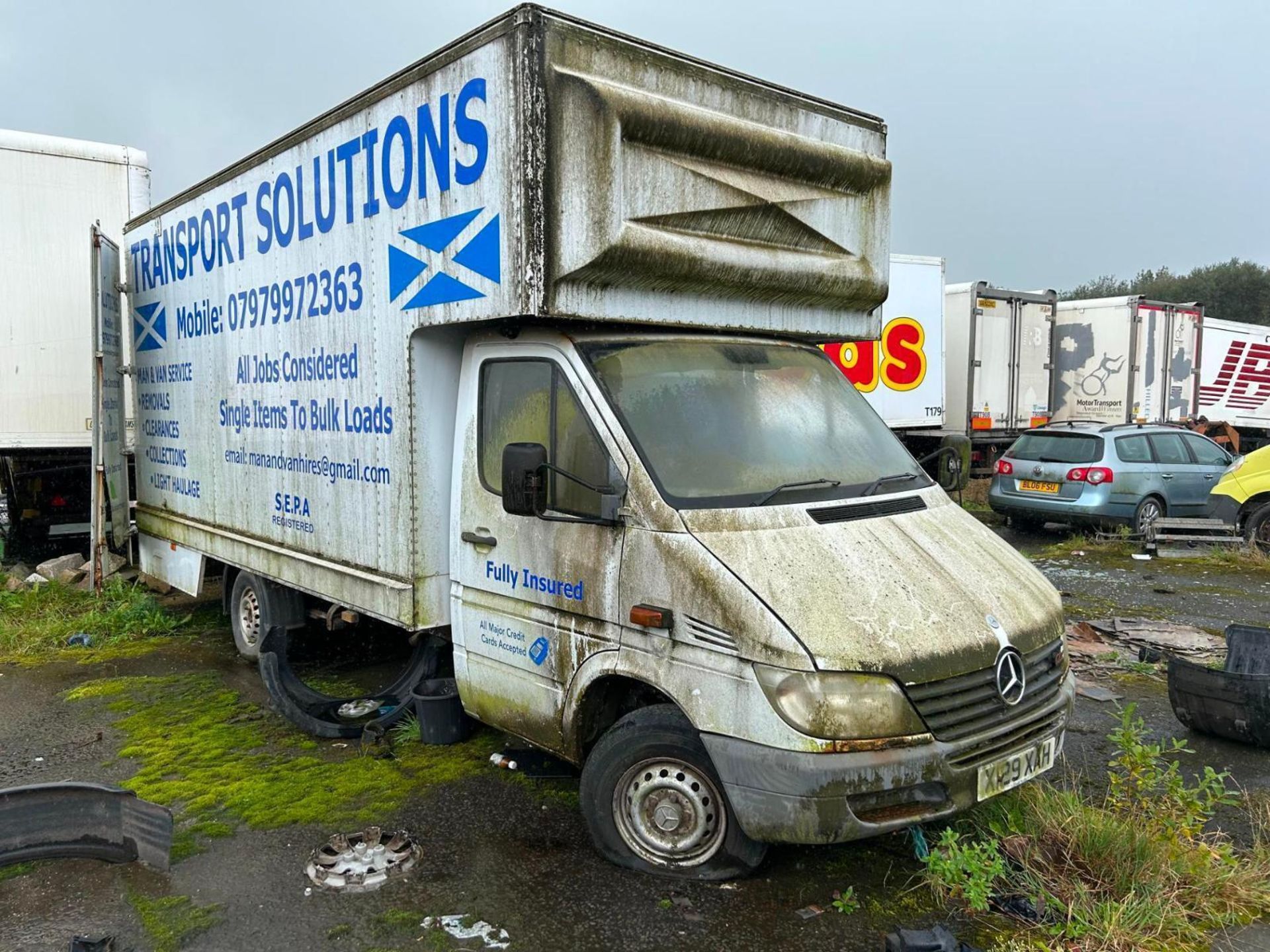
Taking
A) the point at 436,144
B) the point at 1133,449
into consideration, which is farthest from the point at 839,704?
the point at 1133,449

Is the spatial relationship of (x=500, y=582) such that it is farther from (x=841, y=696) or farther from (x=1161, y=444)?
(x=1161, y=444)

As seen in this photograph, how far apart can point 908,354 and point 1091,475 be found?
2895mm

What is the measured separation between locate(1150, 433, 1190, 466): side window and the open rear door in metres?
12.1

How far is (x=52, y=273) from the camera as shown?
9.08 m

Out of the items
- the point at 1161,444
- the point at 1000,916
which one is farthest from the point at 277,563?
the point at 1161,444

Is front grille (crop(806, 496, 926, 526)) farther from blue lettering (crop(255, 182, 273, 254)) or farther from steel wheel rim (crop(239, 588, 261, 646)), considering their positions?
steel wheel rim (crop(239, 588, 261, 646))

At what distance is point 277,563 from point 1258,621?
7.97m

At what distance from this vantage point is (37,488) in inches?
389

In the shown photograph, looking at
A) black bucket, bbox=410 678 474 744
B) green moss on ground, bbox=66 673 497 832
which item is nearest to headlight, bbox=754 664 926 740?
green moss on ground, bbox=66 673 497 832

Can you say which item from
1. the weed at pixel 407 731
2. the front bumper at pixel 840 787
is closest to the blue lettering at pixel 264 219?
the weed at pixel 407 731

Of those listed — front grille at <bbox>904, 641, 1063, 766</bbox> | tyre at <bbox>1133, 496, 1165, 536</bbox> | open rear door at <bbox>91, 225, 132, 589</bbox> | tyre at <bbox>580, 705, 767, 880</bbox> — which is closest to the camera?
front grille at <bbox>904, 641, 1063, 766</bbox>

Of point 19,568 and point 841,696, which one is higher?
point 841,696

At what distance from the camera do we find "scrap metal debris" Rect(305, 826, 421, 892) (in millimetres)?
3836

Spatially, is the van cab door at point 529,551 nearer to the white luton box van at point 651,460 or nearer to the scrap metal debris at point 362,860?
the white luton box van at point 651,460
